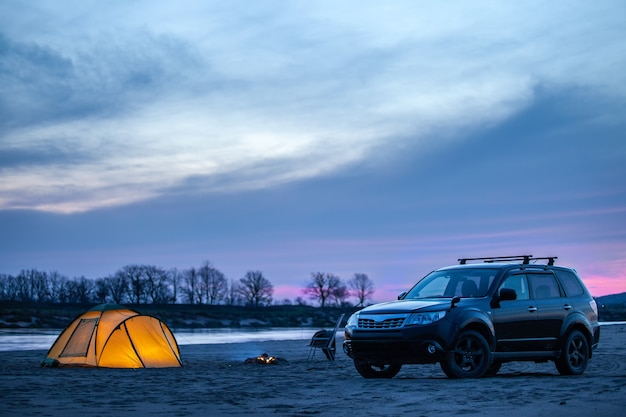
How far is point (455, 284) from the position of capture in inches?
626

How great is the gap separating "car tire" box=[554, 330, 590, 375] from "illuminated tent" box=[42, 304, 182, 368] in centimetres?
1063

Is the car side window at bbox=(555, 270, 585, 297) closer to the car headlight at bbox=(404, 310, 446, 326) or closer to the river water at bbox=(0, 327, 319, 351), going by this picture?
the car headlight at bbox=(404, 310, 446, 326)

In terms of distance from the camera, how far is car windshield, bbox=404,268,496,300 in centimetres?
1560

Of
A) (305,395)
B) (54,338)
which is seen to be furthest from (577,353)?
(54,338)

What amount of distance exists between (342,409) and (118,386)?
5.46 meters

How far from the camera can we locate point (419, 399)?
11305mm

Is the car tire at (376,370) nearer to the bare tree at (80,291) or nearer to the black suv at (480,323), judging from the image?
the black suv at (480,323)

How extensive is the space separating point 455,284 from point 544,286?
1.81 meters

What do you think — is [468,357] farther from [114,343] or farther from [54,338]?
[54,338]

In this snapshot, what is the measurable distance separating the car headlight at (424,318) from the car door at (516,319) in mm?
1184

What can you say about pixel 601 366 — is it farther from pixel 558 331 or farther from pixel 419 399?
pixel 419 399

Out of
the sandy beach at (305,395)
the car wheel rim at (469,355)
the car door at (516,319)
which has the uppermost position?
the car door at (516,319)

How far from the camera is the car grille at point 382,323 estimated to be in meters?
14.7

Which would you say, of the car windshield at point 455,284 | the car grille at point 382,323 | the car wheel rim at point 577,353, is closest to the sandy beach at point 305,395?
the car wheel rim at point 577,353
